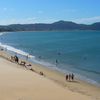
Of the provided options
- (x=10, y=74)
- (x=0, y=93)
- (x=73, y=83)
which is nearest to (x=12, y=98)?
(x=0, y=93)

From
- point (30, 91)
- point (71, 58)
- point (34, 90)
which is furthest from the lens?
point (71, 58)

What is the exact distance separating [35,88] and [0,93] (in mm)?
3241

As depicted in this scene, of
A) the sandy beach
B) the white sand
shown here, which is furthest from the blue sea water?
the white sand

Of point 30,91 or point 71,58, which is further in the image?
point 71,58

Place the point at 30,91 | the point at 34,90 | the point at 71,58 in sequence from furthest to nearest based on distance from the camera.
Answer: the point at 71,58 → the point at 34,90 → the point at 30,91

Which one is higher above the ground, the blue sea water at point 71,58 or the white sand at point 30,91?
the white sand at point 30,91

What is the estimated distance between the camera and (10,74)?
97.7 feet

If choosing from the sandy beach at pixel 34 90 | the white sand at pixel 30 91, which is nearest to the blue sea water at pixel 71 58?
the sandy beach at pixel 34 90

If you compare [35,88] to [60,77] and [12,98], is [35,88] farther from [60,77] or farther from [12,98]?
[60,77]

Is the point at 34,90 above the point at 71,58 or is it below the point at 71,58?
above

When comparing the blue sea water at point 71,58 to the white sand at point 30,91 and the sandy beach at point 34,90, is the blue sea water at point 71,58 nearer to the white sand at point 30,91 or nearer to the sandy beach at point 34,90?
the sandy beach at point 34,90

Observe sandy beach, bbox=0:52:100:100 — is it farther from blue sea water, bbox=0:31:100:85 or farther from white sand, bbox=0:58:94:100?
blue sea water, bbox=0:31:100:85

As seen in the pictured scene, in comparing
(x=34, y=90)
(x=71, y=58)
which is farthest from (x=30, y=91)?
(x=71, y=58)

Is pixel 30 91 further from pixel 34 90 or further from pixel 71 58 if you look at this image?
pixel 71 58
